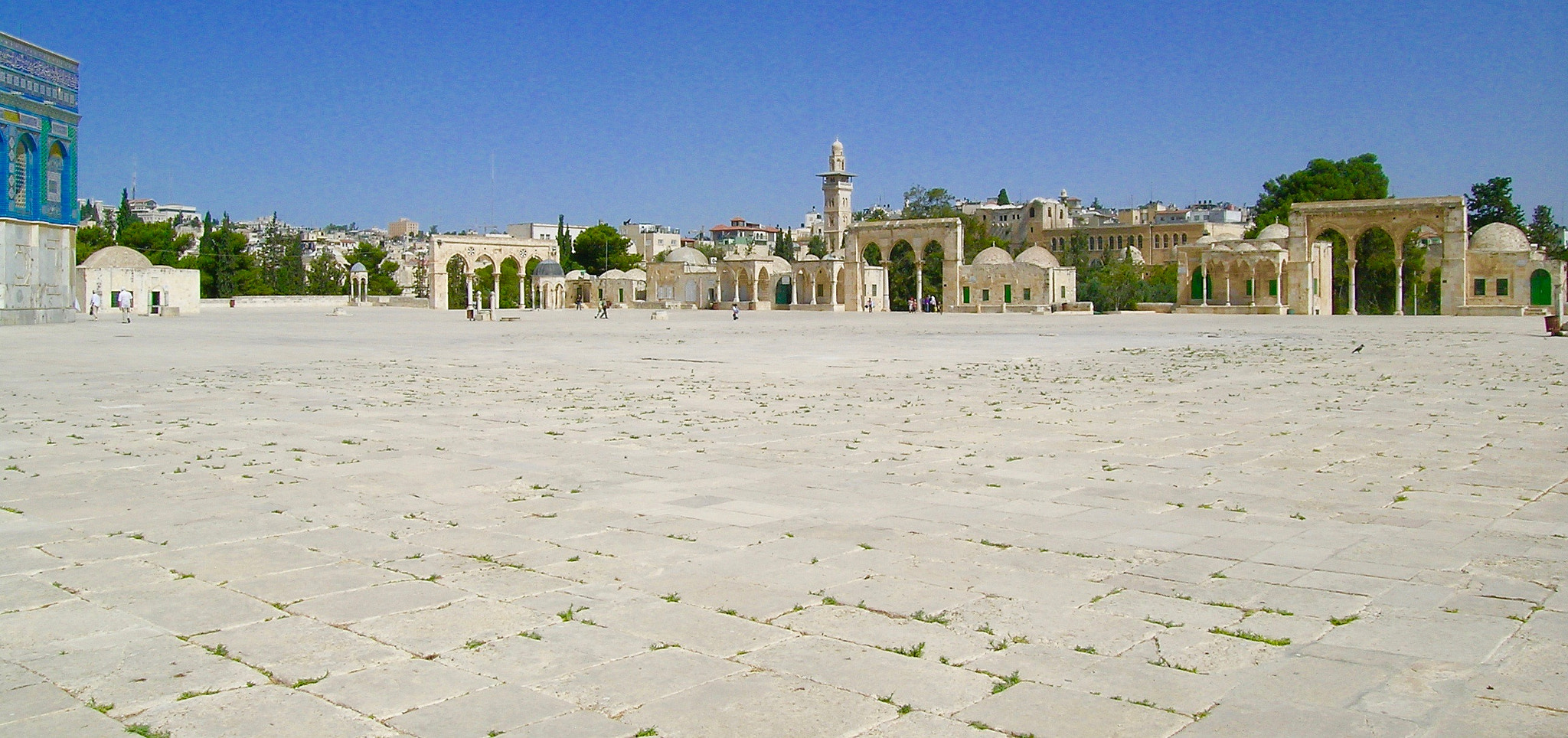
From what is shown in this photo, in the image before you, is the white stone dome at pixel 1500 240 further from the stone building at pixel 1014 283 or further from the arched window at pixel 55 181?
the arched window at pixel 55 181

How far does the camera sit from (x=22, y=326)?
30.6 meters

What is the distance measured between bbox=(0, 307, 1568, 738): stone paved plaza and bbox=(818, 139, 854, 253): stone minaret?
84238 millimetres

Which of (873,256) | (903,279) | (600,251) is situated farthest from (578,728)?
(600,251)

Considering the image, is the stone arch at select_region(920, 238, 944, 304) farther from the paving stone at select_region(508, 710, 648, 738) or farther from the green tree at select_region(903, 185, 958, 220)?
the paving stone at select_region(508, 710, 648, 738)

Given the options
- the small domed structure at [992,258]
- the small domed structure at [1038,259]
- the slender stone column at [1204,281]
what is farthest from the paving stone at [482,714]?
the small domed structure at [992,258]

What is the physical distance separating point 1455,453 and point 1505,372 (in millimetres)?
9114

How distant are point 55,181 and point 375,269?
67994 mm

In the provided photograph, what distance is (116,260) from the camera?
172 feet

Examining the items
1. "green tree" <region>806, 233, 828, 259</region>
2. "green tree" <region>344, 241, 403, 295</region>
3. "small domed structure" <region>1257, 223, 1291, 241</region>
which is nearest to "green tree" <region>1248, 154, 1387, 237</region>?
"small domed structure" <region>1257, 223, 1291, 241</region>

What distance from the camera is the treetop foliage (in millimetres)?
67000

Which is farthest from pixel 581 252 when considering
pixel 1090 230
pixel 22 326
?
pixel 22 326

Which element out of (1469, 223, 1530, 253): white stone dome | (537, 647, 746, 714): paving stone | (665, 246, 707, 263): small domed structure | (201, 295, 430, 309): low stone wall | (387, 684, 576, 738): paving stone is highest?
(665, 246, 707, 263): small domed structure

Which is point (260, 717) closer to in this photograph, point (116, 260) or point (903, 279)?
point (116, 260)

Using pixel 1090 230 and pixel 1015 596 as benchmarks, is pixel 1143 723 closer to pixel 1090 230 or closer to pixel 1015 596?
pixel 1015 596
